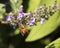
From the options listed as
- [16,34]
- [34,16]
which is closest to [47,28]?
[34,16]

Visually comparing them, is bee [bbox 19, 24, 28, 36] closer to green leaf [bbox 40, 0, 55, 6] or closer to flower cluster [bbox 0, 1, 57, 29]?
flower cluster [bbox 0, 1, 57, 29]

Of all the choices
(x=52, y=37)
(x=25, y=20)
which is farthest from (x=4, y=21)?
(x=52, y=37)

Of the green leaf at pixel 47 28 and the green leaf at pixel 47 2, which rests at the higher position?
the green leaf at pixel 47 2

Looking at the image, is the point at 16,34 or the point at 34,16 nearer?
the point at 34,16

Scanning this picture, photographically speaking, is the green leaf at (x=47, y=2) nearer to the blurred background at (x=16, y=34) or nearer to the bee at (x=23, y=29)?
the blurred background at (x=16, y=34)

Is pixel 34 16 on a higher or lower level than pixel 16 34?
higher

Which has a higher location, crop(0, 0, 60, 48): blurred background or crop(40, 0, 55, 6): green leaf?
crop(40, 0, 55, 6): green leaf

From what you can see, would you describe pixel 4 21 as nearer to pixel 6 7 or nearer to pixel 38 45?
pixel 6 7

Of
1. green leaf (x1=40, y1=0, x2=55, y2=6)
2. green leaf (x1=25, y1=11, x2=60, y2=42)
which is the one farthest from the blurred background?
green leaf (x1=25, y1=11, x2=60, y2=42)

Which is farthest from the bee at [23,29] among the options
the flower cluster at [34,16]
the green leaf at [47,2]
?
the green leaf at [47,2]

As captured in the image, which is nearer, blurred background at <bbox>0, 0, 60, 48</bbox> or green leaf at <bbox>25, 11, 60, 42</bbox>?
green leaf at <bbox>25, 11, 60, 42</bbox>

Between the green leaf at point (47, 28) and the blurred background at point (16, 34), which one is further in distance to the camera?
the blurred background at point (16, 34)

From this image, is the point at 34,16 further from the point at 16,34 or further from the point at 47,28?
the point at 16,34
